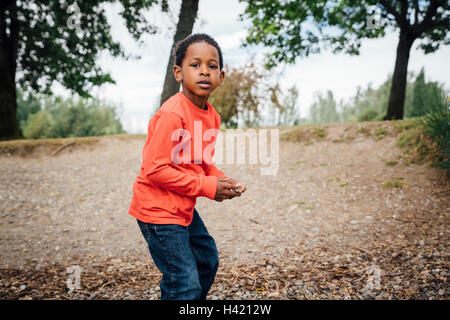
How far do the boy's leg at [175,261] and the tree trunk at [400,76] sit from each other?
9977 millimetres

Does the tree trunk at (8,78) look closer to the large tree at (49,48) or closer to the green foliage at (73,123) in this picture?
the large tree at (49,48)

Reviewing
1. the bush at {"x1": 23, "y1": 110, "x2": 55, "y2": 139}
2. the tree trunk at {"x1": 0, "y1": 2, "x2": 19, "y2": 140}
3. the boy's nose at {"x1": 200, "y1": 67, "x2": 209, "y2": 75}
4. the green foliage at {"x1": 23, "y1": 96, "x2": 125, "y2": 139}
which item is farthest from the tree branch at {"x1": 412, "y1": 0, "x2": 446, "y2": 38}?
the bush at {"x1": 23, "y1": 110, "x2": 55, "y2": 139}

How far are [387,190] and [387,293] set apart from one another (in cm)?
323

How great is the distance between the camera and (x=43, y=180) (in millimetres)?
7098

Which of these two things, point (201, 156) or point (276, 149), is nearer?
point (201, 156)

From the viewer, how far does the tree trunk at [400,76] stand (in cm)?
940

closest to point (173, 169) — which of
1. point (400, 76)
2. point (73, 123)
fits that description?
point (400, 76)

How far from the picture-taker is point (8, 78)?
10297mm

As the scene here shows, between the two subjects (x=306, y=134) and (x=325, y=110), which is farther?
(x=325, y=110)

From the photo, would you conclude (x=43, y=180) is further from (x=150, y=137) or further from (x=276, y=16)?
(x=276, y=16)

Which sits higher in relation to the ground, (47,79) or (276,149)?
(47,79)

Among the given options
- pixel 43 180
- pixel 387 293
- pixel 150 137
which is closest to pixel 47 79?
pixel 43 180

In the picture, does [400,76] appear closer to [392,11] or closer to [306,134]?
[392,11]

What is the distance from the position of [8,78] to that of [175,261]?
1208cm
